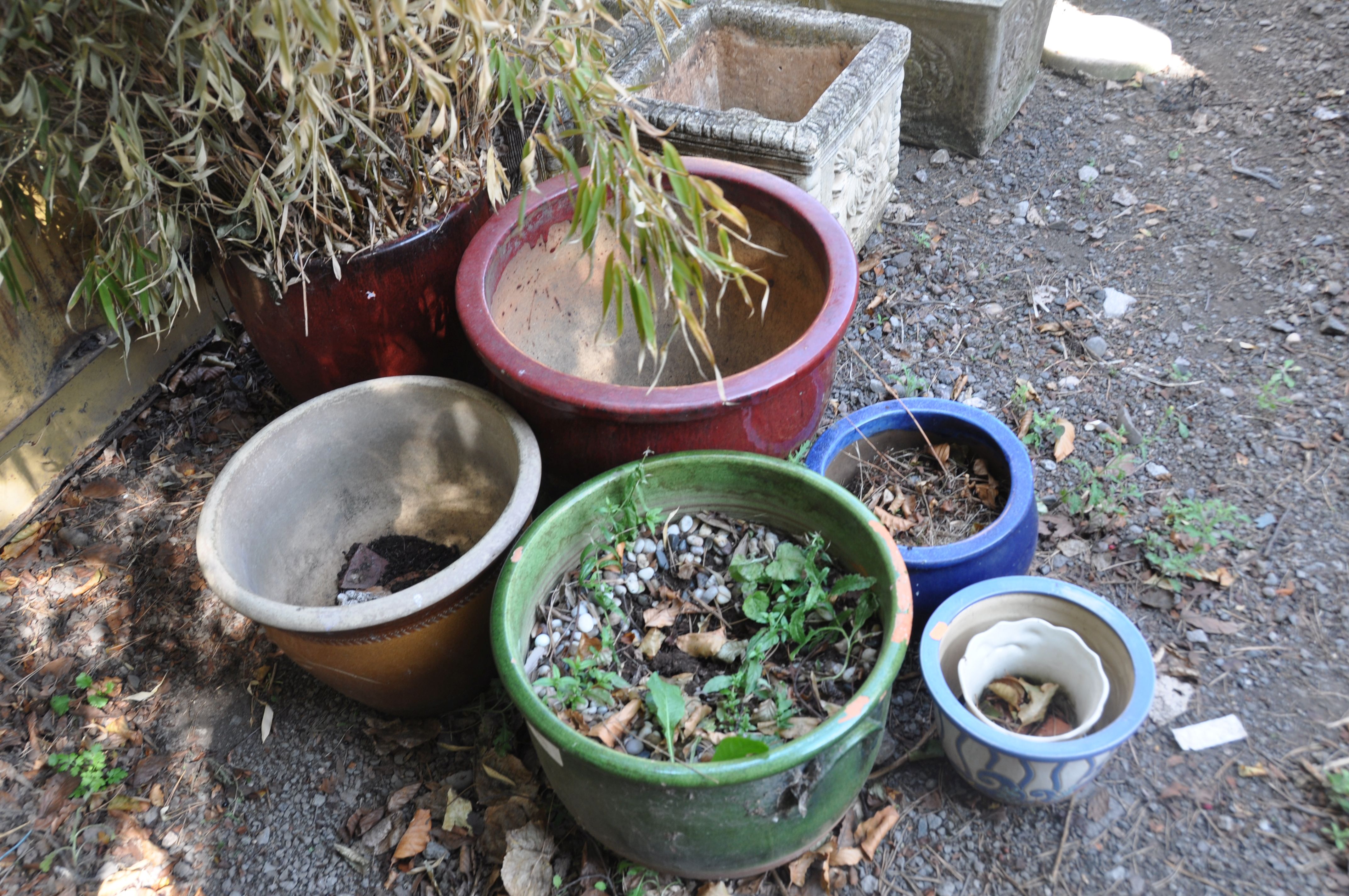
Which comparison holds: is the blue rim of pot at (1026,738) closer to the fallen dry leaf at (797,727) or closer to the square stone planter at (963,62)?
the fallen dry leaf at (797,727)

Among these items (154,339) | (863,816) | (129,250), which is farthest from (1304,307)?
(154,339)

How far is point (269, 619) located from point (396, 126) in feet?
3.57

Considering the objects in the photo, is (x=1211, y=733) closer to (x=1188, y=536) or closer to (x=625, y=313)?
(x=1188, y=536)

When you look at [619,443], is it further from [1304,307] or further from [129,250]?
[1304,307]

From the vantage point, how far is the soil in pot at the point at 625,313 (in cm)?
220

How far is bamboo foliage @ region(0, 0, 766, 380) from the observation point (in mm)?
1359

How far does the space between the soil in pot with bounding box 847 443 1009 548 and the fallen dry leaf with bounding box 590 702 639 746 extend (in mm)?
774

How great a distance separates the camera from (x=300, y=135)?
1624 millimetres

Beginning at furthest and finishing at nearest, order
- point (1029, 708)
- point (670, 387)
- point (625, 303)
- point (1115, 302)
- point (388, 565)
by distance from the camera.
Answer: point (1115, 302), point (625, 303), point (388, 565), point (670, 387), point (1029, 708)

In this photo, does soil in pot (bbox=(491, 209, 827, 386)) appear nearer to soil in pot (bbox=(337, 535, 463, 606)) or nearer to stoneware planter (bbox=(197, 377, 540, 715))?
stoneware planter (bbox=(197, 377, 540, 715))

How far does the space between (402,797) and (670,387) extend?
1058mm

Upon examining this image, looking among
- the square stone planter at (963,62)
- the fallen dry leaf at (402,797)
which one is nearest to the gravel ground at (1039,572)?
the fallen dry leaf at (402,797)

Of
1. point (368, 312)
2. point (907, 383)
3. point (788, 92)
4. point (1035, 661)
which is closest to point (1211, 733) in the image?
point (1035, 661)

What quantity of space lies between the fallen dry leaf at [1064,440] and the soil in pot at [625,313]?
2.69 ft
